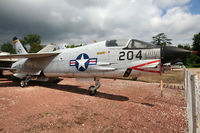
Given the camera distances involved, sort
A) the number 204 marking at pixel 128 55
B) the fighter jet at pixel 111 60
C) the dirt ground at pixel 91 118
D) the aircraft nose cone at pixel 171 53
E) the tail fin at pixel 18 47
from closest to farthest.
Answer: the dirt ground at pixel 91 118 → the aircraft nose cone at pixel 171 53 → the fighter jet at pixel 111 60 → the number 204 marking at pixel 128 55 → the tail fin at pixel 18 47

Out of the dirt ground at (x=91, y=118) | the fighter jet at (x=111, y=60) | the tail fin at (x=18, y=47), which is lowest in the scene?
the dirt ground at (x=91, y=118)

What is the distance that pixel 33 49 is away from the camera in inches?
2280

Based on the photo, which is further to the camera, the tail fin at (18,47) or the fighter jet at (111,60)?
the tail fin at (18,47)

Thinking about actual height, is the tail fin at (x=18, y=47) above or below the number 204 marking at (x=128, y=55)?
above

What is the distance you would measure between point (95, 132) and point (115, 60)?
151 inches

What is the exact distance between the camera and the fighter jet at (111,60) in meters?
5.25

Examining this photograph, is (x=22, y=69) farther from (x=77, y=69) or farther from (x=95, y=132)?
(x=95, y=132)

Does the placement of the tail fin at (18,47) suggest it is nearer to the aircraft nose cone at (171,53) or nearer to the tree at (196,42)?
the aircraft nose cone at (171,53)

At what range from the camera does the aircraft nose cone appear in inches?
195

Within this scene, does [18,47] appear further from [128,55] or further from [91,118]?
[91,118]

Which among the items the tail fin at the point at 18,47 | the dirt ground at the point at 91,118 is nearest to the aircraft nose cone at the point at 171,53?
the dirt ground at the point at 91,118

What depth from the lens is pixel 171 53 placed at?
5051 mm

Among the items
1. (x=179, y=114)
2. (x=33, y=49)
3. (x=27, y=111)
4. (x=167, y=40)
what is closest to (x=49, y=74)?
(x=27, y=111)

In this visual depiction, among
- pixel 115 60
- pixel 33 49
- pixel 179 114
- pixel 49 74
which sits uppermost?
pixel 33 49
